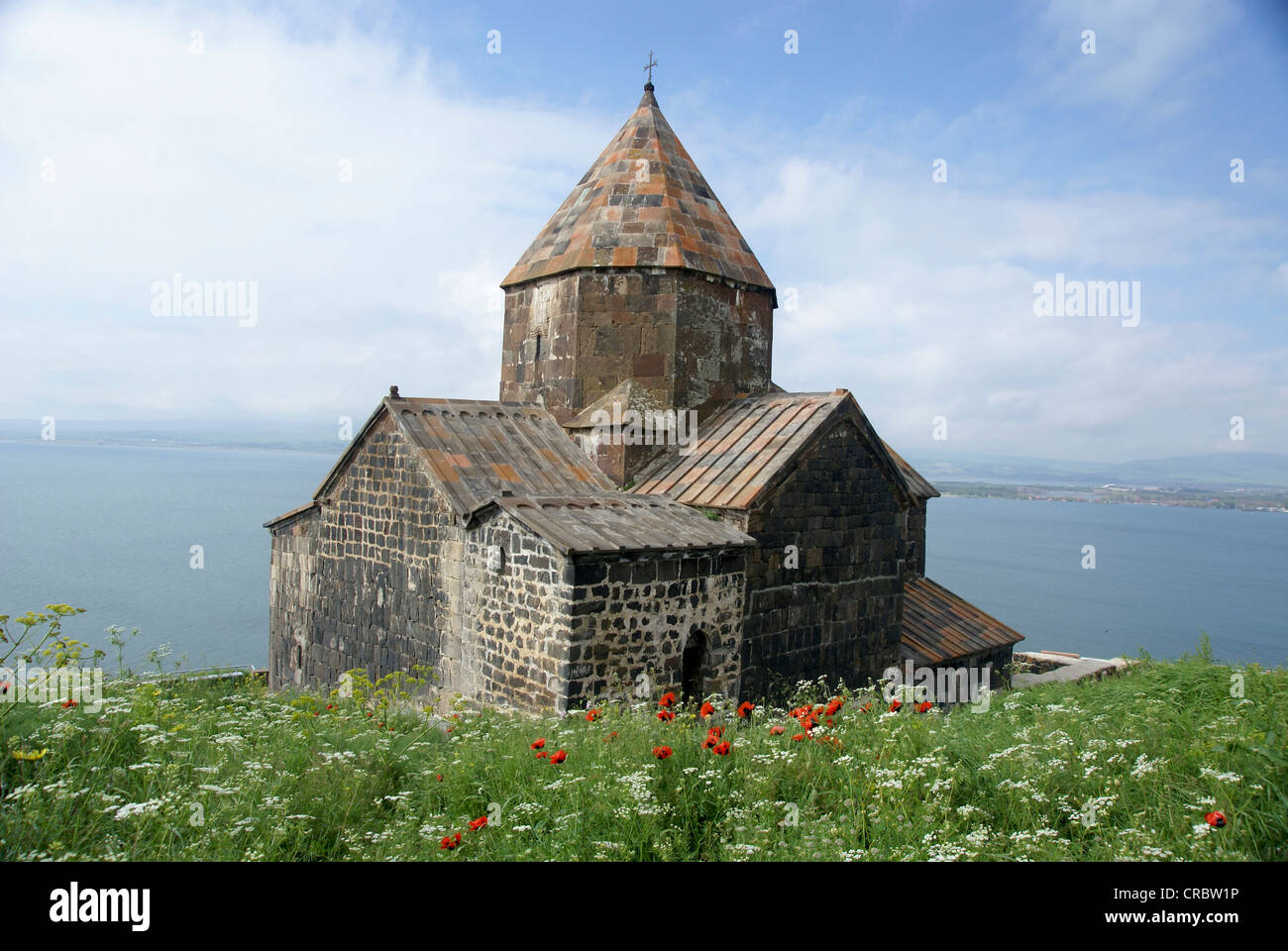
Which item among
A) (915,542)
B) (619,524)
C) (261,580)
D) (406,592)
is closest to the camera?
(619,524)

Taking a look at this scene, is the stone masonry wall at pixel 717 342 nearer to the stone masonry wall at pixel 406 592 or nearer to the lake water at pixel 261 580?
the stone masonry wall at pixel 406 592

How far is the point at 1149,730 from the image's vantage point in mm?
5121

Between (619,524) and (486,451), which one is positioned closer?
(619,524)

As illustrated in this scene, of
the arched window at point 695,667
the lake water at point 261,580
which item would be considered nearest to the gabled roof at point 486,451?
the arched window at point 695,667

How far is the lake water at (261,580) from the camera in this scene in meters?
31.6

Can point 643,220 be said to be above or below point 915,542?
above

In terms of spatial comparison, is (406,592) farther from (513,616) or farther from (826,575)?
(826,575)

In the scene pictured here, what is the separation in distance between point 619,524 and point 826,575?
107 inches

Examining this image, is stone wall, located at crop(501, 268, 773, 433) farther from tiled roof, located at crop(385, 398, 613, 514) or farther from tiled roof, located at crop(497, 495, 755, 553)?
tiled roof, located at crop(497, 495, 755, 553)

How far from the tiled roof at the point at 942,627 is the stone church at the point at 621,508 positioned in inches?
3.0

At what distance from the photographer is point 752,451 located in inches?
363

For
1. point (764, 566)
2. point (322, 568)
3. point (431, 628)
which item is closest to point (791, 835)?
point (764, 566)

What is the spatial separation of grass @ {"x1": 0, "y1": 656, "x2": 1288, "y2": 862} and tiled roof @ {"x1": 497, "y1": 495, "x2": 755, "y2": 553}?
1.92 meters

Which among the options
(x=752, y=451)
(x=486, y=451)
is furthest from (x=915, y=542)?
(x=486, y=451)
